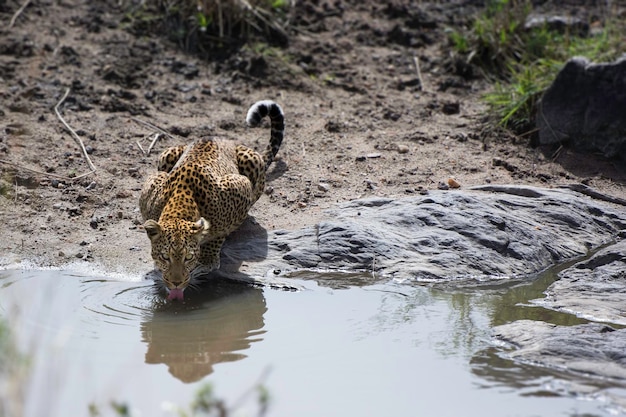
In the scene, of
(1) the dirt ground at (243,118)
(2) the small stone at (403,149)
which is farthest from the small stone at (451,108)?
(2) the small stone at (403,149)

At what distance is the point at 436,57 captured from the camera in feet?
43.6

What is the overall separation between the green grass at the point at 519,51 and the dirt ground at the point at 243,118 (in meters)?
0.25

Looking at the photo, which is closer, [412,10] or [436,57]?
[436,57]

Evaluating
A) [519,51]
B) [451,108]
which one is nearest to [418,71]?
[451,108]

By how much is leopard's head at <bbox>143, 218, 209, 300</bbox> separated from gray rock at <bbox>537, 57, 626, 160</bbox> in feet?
16.9

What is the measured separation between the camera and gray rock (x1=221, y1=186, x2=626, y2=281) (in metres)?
8.40

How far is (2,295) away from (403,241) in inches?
131

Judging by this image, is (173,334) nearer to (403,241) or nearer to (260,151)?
(403,241)

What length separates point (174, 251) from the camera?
24.3ft

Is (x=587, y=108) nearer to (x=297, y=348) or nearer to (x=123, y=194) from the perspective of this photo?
(x=123, y=194)

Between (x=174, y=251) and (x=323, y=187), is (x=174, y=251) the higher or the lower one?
the lower one

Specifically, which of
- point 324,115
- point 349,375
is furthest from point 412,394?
point 324,115

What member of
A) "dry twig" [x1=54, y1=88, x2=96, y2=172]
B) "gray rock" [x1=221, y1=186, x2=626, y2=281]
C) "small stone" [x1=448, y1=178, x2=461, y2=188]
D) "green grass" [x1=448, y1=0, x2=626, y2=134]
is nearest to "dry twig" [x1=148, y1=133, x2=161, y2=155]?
"dry twig" [x1=54, y1=88, x2=96, y2=172]

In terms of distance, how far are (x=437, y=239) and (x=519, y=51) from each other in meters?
4.99
